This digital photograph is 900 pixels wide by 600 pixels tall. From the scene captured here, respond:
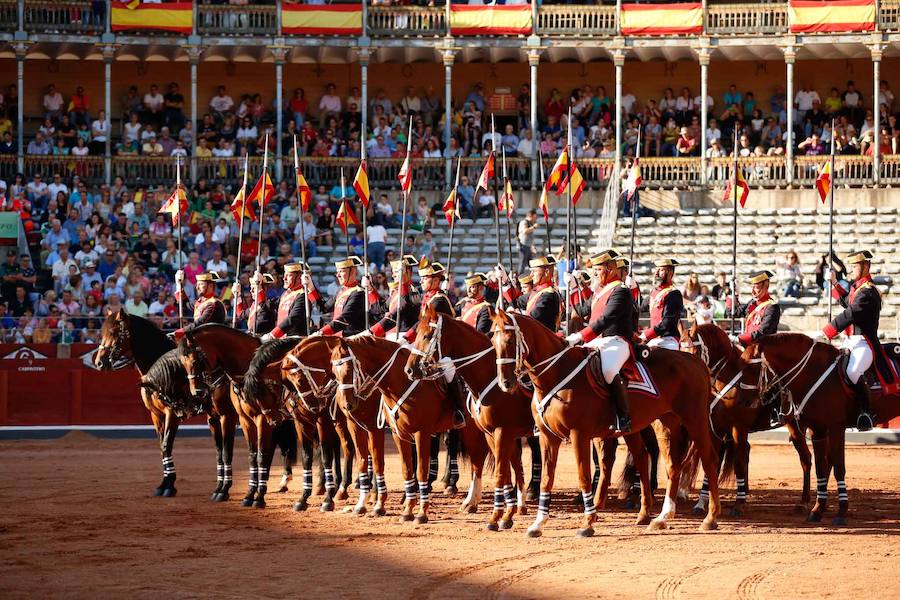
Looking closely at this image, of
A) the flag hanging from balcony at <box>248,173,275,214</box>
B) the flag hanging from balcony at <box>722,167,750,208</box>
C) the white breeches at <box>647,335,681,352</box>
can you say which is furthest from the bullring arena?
the flag hanging from balcony at <box>722,167,750,208</box>

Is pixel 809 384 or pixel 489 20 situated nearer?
pixel 809 384

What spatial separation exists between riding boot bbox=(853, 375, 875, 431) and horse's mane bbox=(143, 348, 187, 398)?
279 inches

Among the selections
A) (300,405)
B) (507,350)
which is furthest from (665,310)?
(300,405)

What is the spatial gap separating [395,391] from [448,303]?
67.0 inches

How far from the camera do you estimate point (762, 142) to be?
35188mm

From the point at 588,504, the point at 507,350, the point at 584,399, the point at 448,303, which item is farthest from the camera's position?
the point at 448,303

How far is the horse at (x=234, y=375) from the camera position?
15922 millimetres

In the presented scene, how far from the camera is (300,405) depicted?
50.3 feet

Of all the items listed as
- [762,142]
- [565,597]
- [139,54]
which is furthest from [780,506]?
[139,54]

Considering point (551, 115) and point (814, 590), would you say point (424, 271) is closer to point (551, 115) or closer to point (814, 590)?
point (814, 590)

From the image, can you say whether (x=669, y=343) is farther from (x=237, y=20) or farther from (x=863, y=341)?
(x=237, y=20)

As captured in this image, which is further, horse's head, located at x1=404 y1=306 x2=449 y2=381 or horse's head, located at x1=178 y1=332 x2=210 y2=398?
horse's head, located at x1=178 y1=332 x2=210 y2=398

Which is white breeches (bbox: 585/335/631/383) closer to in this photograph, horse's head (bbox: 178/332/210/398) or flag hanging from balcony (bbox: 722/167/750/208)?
horse's head (bbox: 178/332/210/398)

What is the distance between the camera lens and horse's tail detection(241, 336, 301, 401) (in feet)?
50.5
